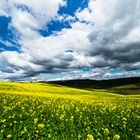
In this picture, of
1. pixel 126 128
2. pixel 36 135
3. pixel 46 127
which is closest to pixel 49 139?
pixel 36 135

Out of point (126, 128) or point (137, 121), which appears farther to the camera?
point (137, 121)

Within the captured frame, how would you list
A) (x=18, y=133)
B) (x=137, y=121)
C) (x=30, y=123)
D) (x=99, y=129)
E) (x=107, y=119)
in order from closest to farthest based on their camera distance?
(x=18, y=133) < (x=99, y=129) < (x=30, y=123) < (x=137, y=121) < (x=107, y=119)

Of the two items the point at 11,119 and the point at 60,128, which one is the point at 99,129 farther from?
the point at 11,119

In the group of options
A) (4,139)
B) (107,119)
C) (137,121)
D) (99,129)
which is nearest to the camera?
(4,139)

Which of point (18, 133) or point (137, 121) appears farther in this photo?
point (137, 121)

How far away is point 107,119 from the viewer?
14.3 meters

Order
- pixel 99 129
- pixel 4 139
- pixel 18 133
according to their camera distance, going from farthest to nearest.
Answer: pixel 99 129, pixel 18 133, pixel 4 139

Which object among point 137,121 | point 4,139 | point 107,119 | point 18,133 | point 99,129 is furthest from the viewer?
point 107,119

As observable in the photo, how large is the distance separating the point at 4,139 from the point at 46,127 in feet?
10.1

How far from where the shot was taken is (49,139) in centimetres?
961

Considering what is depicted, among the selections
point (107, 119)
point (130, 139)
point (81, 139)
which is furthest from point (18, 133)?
point (107, 119)

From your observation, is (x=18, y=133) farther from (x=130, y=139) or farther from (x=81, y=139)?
(x=130, y=139)

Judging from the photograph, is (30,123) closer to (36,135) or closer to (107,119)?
(36,135)

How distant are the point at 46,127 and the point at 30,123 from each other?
44.5 inches
